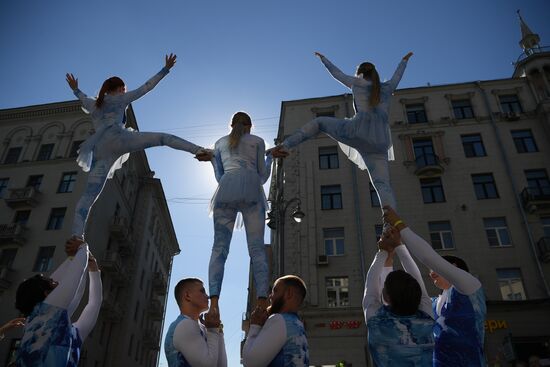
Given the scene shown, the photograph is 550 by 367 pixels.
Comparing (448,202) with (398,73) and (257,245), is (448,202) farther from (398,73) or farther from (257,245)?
(257,245)

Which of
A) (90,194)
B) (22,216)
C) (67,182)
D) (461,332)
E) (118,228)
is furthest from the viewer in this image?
(118,228)

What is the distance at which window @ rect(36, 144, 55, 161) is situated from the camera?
1230 inches

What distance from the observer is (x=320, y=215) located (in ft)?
87.2

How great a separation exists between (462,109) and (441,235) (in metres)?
10.3

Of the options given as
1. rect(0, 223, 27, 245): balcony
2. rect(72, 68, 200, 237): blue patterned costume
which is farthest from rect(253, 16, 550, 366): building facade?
rect(0, 223, 27, 245): balcony

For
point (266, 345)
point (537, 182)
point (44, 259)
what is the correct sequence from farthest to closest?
point (44, 259) → point (537, 182) → point (266, 345)

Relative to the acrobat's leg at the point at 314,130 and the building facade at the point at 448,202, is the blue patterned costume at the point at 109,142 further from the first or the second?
the building facade at the point at 448,202

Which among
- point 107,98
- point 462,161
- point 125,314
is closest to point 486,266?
point 462,161

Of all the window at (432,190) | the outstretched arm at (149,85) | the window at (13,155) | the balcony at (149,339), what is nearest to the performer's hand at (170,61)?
the outstretched arm at (149,85)

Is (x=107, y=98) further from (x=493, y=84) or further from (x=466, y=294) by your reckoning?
(x=493, y=84)

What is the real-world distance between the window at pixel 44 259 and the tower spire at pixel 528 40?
36.1 m

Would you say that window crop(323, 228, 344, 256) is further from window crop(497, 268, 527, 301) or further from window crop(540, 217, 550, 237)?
window crop(540, 217, 550, 237)

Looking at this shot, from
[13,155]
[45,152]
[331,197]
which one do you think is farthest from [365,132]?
[13,155]

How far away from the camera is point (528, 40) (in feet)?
102
